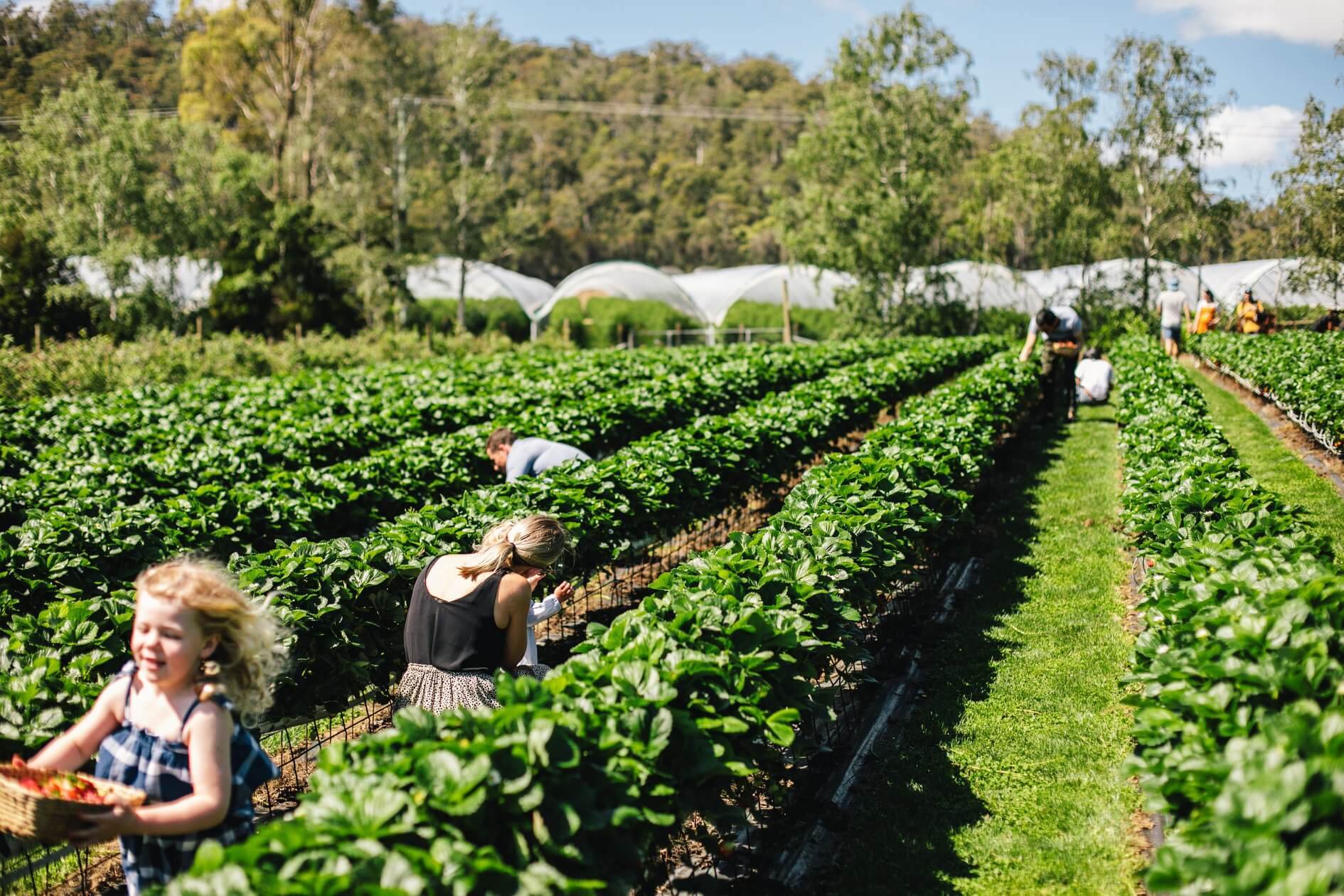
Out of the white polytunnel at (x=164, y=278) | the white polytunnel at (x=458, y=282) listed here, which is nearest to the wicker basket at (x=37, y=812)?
the white polytunnel at (x=164, y=278)

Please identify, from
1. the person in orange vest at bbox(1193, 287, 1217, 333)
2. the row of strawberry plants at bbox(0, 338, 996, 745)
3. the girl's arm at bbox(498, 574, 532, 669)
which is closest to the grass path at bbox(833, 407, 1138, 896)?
the girl's arm at bbox(498, 574, 532, 669)

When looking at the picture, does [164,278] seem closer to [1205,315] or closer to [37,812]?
[1205,315]

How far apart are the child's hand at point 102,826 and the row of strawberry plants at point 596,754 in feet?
1.23

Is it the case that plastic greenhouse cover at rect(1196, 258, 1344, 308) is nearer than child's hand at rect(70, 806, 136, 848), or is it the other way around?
child's hand at rect(70, 806, 136, 848)

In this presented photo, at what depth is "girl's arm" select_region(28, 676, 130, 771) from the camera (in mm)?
2605

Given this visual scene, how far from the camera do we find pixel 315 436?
32.8ft

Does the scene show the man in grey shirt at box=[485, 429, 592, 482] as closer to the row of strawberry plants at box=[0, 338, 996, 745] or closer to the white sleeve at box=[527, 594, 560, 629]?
the row of strawberry plants at box=[0, 338, 996, 745]

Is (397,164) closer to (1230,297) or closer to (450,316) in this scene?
(450,316)

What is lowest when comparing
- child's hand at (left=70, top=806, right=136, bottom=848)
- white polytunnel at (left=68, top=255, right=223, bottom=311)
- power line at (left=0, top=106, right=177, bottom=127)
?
child's hand at (left=70, top=806, right=136, bottom=848)

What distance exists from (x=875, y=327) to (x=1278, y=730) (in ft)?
99.9

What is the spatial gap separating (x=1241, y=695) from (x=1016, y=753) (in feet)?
6.46

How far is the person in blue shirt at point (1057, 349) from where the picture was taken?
45.4ft

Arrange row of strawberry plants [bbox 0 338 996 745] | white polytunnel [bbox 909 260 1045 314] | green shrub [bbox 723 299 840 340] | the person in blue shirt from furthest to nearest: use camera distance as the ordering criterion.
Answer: green shrub [bbox 723 299 840 340], white polytunnel [bbox 909 260 1045 314], the person in blue shirt, row of strawberry plants [bbox 0 338 996 745]

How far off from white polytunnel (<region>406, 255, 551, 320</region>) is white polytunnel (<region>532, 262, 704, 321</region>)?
5.23 ft
